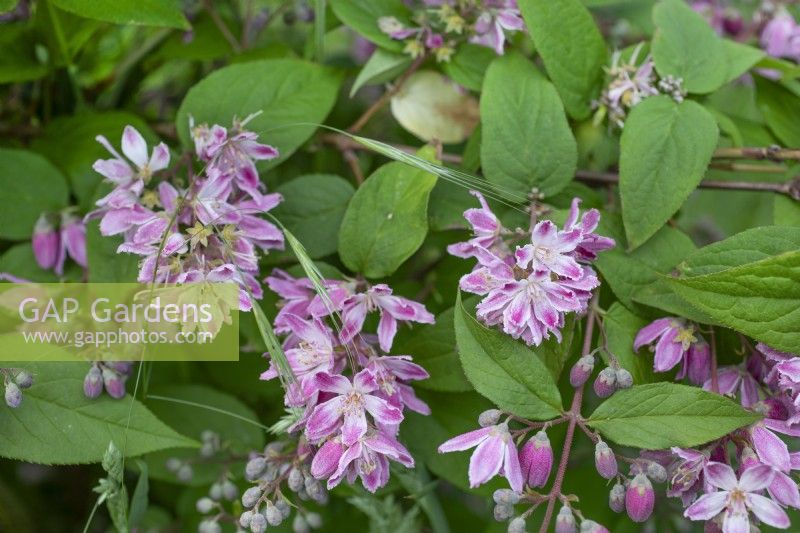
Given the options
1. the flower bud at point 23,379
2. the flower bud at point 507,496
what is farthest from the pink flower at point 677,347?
the flower bud at point 23,379

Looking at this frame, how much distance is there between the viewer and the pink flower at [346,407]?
889mm

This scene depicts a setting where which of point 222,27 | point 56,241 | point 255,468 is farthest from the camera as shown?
point 222,27

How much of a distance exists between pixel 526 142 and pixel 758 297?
0.35m

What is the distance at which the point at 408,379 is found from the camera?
37.9 inches

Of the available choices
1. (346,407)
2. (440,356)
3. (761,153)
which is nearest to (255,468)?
(346,407)

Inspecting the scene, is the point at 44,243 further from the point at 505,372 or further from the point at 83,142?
the point at 505,372

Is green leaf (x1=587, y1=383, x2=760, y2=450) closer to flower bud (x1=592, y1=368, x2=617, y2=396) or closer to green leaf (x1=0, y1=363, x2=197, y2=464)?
flower bud (x1=592, y1=368, x2=617, y2=396)

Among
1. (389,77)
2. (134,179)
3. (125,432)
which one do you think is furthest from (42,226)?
(389,77)

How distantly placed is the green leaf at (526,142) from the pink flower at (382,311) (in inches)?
8.7

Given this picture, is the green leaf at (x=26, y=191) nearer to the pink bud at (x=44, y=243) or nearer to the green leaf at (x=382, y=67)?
the pink bud at (x=44, y=243)

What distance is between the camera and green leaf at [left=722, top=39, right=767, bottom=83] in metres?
1.19

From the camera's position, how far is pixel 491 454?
0.88 meters

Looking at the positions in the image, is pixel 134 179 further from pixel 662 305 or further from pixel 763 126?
pixel 763 126

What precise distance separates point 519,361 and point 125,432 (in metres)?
0.46
